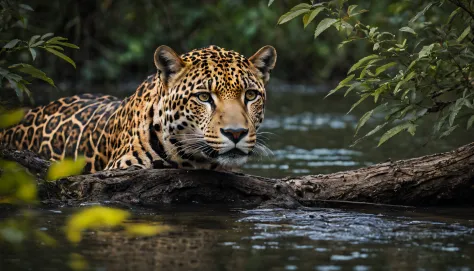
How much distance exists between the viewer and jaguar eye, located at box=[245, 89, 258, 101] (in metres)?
7.28

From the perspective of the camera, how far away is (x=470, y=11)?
746cm

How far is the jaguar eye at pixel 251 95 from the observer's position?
287 inches

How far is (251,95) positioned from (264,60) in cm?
56

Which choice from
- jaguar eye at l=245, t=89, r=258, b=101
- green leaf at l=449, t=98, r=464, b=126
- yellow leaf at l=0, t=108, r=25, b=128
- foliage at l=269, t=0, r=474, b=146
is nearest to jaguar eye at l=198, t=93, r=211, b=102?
jaguar eye at l=245, t=89, r=258, b=101

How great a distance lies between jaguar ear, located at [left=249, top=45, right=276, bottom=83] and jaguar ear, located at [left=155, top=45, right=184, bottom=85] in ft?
2.21

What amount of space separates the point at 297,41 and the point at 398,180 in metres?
25.1

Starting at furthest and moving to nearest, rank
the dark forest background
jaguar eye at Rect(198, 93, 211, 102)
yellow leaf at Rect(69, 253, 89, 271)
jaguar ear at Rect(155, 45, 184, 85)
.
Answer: the dark forest background
jaguar ear at Rect(155, 45, 184, 85)
jaguar eye at Rect(198, 93, 211, 102)
yellow leaf at Rect(69, 253, 89, 271)

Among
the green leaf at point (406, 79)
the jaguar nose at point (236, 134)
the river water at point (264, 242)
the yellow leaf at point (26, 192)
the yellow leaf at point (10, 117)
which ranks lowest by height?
the river water at point (264, 242)

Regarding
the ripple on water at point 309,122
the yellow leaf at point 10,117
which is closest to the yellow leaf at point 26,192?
the yellow leaf at point 10,117

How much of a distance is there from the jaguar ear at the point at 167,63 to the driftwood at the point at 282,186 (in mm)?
855

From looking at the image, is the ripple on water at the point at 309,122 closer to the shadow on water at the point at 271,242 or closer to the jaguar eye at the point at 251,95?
the jaguar eye at the point at 251,95

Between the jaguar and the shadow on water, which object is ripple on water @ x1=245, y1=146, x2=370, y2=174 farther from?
the shadow on water

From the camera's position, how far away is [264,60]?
775 centimetres

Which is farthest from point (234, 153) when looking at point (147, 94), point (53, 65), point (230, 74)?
point (53, 65)
